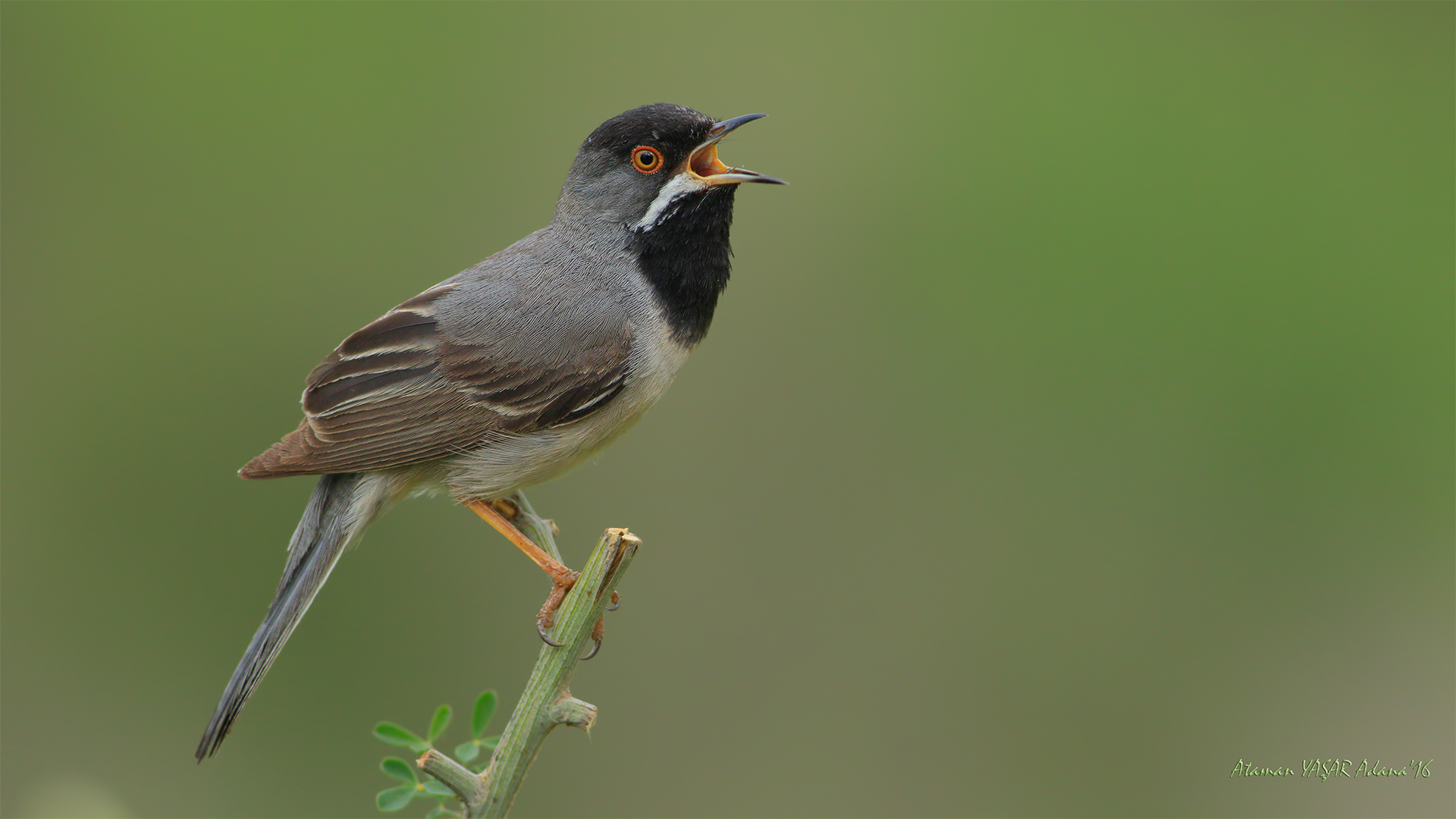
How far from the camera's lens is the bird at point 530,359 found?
409 centimetres

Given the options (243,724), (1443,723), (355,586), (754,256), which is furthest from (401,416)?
(1443,723)

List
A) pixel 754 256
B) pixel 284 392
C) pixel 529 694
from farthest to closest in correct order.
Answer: pixel 754 256
pixel 284 392
pixel 529 694

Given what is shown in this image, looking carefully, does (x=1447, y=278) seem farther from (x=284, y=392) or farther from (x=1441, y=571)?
(x=284, y=392)

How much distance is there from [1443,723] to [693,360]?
5.03 m

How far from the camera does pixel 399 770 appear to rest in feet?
10.0

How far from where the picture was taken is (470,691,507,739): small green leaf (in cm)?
320

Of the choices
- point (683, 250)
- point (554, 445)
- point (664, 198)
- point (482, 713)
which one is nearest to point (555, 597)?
point (554, 445)

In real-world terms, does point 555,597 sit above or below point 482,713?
above

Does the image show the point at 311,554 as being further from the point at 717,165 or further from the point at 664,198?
the point at 717,165

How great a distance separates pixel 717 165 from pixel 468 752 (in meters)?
2.57

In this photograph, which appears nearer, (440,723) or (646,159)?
(440,723)

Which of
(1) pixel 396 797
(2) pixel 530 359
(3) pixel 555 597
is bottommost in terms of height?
(1) pixel 396 797

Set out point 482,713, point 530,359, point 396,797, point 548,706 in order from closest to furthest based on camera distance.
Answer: point 548,706 < point 396,797 < point 482,713 < point 530,359

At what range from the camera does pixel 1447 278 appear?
7.46 meters
